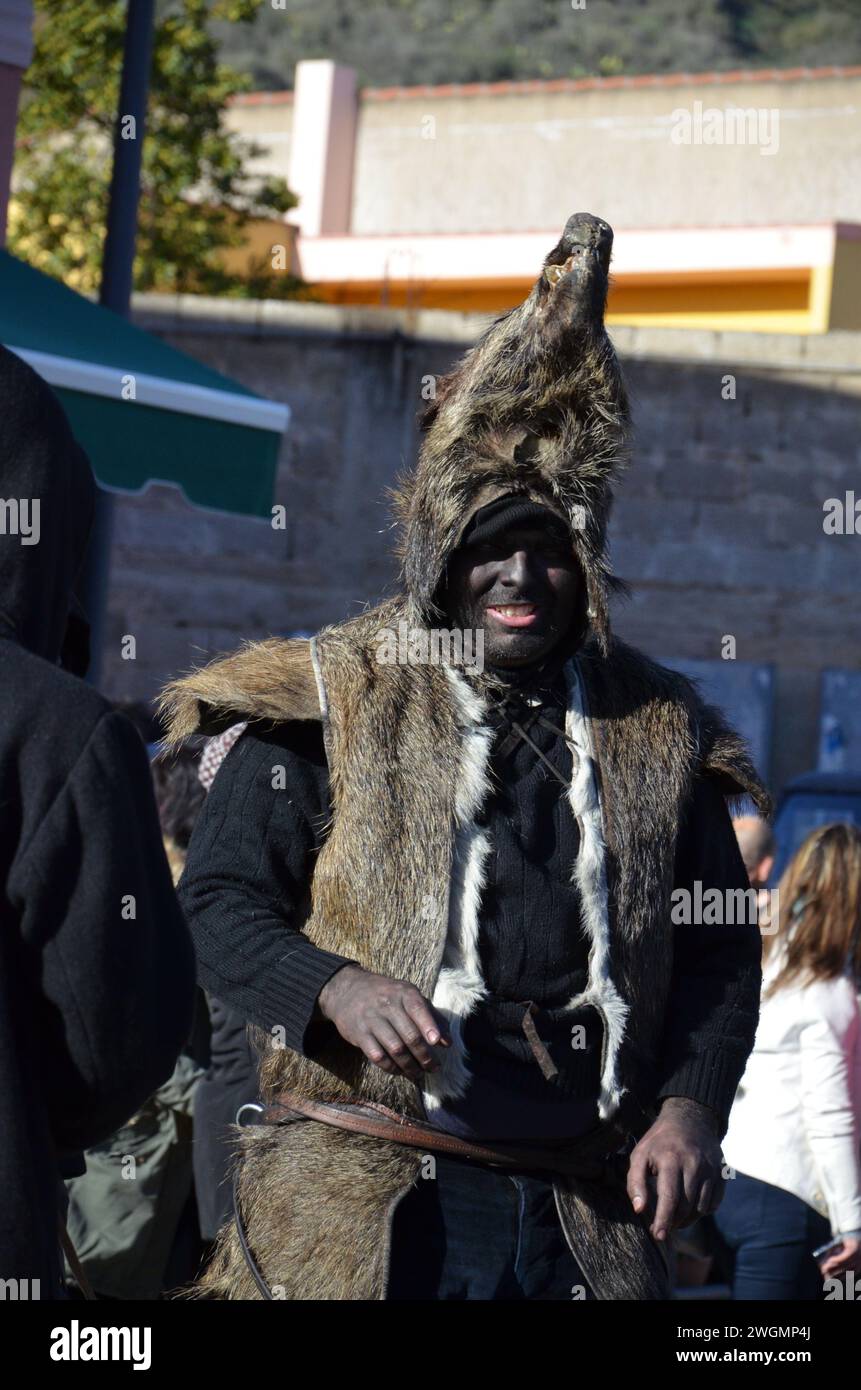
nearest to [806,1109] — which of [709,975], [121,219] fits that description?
[709,975]

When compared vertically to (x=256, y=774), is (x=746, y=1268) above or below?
below

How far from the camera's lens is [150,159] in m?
14.4

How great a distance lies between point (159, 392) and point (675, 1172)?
133 inches

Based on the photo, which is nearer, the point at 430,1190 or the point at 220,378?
the point at 430,1190

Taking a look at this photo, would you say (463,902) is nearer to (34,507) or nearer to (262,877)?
(262,877)

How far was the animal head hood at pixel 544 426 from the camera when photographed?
2764 mm

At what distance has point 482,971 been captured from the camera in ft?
Result: 8.60

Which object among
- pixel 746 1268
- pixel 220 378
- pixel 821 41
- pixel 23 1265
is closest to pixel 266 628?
pixel 220 378

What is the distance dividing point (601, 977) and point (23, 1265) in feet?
3.58

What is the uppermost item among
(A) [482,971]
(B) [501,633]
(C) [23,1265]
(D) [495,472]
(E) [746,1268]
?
(D) [495,472]

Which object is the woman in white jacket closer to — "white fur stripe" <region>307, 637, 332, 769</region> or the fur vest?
the fur vest

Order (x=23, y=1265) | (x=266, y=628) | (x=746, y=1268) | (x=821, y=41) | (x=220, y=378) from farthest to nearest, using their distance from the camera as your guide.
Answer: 1. (x=821, y=41)
2. (x=266, y=628)
3. (x=220, y=378)
4. (x=746, y=1268)
5. (x=23, y=1265)

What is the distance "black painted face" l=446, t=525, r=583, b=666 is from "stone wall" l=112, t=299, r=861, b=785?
8150mm
